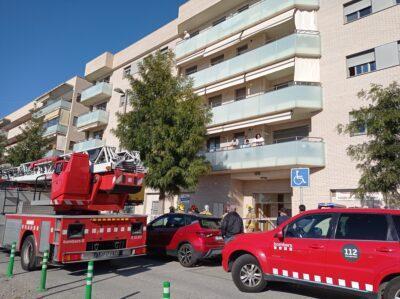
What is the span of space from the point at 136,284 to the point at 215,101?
1776 cm

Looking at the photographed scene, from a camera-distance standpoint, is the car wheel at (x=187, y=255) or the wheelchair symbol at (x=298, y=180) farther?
the wheelchair symbol at (x=298, y=180)

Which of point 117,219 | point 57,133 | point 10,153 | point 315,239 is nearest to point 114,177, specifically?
point 117,219

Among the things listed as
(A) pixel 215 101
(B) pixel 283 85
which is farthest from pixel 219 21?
(B) pixel 283 85

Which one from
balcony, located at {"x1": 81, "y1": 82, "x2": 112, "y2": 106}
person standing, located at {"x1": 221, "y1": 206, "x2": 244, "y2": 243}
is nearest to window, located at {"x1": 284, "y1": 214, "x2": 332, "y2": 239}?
person standing, located at {"x1": 221, "y1": 206, "x2": 244, "y2": 243}

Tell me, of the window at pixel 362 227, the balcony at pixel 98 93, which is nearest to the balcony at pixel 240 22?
the balcony at pixel 98 93

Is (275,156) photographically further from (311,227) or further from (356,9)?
(311,227)

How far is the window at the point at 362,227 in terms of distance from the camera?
6.25 metres

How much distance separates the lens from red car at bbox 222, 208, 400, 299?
5992mm

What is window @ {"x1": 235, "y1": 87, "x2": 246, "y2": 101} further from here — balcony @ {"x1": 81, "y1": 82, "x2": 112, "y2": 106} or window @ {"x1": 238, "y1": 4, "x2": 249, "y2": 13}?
balcony @ {"x1": 81, "y1": 82, "x2": 112, "y2": 106}

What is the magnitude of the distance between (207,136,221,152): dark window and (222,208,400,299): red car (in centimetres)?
1590

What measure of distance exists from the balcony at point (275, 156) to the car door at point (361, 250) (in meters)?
11.3

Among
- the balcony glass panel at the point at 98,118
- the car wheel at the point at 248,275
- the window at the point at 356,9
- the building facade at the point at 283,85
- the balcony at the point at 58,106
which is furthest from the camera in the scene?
the balcony at the point at 58,106

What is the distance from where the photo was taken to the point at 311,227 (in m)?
7.09

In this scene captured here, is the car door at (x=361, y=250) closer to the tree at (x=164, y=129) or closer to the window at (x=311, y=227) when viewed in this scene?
the window at (x=311, y=227)
